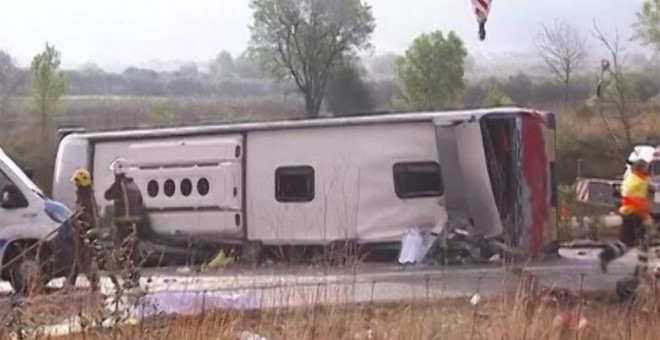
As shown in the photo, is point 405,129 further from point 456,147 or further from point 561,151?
point 561,151

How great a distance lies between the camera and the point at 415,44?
4859cm

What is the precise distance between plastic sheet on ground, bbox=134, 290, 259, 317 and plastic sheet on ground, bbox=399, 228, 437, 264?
812 centimetres

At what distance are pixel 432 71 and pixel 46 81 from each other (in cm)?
1434

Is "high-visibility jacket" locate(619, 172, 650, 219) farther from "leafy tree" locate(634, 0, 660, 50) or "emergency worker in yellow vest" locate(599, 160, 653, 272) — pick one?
"leafy tree" locate(634, 0, 660, 50)

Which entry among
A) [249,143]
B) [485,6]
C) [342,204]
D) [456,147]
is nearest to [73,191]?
[249,143]

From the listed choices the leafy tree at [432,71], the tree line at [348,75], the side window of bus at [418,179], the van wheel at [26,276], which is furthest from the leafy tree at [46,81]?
the van wheel at [26,276]

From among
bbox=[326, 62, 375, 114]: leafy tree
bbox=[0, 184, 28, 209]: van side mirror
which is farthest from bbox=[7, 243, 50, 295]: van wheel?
bbox=[326, 62, 375, 114]: leafy tree

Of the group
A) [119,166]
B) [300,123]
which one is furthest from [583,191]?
[119,166]

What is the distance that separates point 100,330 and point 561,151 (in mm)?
33592

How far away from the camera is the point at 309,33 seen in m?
45.5

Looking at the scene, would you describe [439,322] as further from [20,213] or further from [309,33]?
[309,33]

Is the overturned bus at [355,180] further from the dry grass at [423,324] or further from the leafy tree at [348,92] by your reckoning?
the leafy tree at [348,92]

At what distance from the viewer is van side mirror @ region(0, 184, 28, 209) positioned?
48.6 ft

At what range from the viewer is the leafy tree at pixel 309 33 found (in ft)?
147
